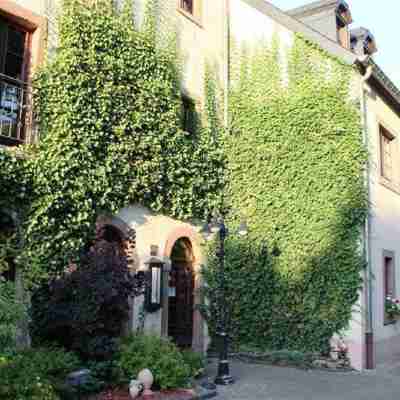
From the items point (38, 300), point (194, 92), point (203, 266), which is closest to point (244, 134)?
point (194, 92)

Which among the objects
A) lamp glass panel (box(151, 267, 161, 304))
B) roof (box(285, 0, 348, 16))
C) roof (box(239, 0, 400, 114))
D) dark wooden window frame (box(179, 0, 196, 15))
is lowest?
lamp glass panel (box(151, 267, 161, 304))

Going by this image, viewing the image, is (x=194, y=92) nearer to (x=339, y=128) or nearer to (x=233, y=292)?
(x=339, y=128)

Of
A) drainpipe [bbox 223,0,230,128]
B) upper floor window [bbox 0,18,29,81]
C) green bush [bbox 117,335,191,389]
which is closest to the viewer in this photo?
green bush [bbox 117,335,191,389]

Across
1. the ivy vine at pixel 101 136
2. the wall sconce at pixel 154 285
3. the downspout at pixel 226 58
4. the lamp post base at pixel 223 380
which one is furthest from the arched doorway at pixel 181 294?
the downspout at pixel 226 58

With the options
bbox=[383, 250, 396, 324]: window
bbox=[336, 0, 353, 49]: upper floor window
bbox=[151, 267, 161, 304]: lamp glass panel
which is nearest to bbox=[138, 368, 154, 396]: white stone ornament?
bbox=[151, 267, 161, 304]: lamp glass panel

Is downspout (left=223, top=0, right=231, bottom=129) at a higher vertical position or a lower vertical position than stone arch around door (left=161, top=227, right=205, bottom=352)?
higher

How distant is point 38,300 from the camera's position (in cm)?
858

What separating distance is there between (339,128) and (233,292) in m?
4.47

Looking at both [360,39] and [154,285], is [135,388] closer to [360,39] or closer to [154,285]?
[154,285]

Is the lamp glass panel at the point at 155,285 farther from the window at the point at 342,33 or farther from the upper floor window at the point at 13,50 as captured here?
the window at the point at 342,33

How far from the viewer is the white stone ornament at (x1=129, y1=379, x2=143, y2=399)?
7.66m

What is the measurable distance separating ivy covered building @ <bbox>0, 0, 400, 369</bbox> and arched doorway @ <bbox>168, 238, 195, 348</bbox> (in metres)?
0.03

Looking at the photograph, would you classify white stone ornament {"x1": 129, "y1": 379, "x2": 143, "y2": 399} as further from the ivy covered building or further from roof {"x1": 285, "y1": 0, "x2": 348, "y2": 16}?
roof {"x1": 285, "y1": 0, "x2": 348, "y2": 16}

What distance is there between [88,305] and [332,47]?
8632mm
